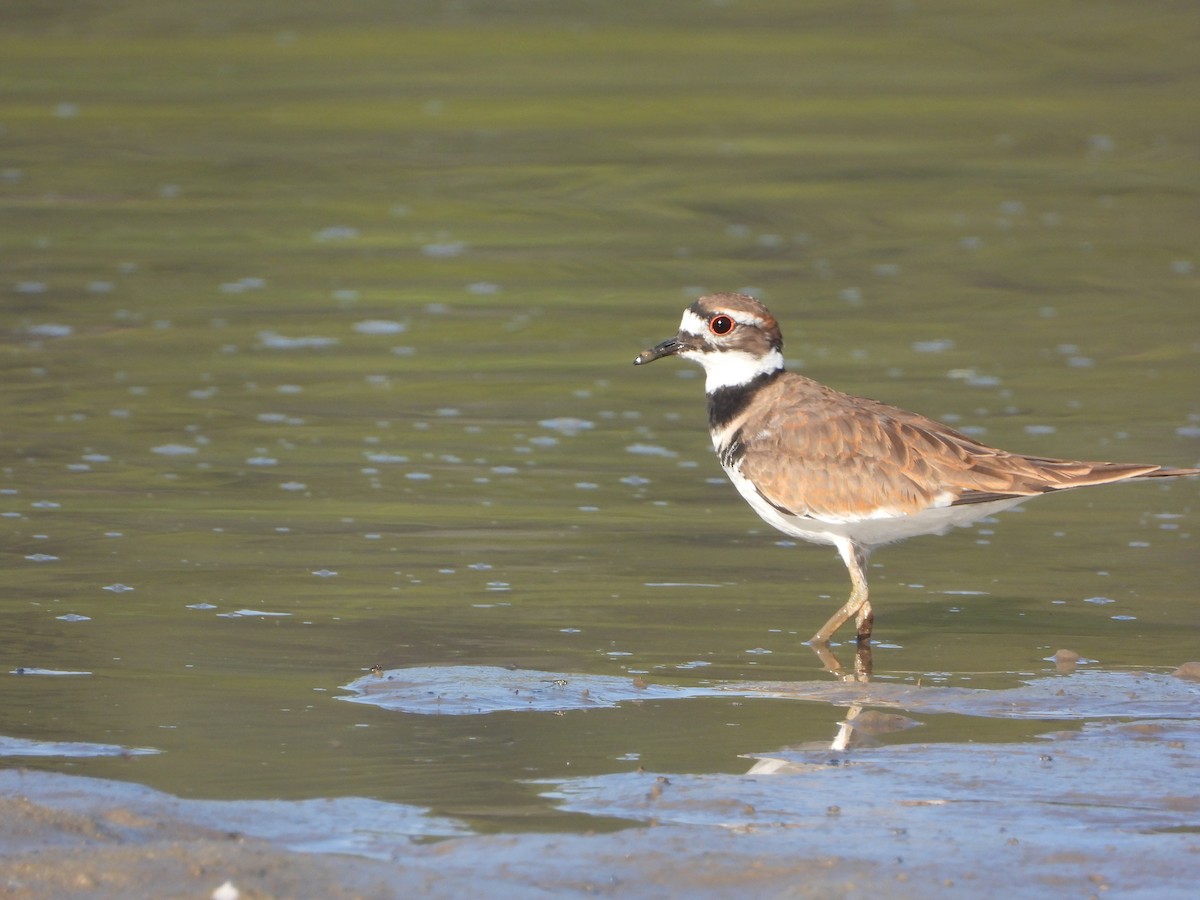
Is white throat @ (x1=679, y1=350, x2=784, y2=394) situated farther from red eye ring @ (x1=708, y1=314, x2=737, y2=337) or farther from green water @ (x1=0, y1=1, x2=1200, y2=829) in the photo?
green water @ (x1=0, y1=1, x2=1200, y2=829)

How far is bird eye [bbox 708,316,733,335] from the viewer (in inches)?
370

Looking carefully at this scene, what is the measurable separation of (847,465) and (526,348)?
5.96m

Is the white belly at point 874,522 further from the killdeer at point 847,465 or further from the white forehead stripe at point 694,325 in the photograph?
the white forehead stripe at point 694,325

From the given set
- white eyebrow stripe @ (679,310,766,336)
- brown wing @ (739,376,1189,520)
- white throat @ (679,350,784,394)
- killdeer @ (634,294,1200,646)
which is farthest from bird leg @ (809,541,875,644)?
white eyebrow stripe @ (679,310,766,336)

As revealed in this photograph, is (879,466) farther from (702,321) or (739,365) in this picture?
(702,321)

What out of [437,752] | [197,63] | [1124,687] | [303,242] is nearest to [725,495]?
[1124,687]

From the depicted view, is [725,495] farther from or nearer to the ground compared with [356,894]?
nearer to the ground

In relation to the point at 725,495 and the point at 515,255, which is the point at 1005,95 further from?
the point at 725,495

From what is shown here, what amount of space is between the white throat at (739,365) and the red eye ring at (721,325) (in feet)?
0.30

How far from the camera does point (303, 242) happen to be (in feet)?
58.5

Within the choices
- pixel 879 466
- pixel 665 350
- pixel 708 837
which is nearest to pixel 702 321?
pixel 665 350

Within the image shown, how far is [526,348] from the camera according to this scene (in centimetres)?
1454

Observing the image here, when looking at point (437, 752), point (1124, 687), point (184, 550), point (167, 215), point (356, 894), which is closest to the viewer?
point (356, 894)

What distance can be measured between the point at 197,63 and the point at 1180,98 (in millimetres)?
12486
